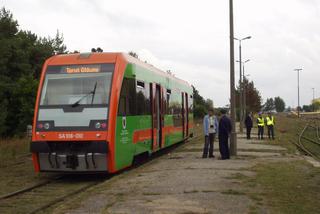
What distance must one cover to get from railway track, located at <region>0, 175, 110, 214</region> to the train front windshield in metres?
1.43

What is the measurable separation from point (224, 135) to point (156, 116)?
94.5 inches

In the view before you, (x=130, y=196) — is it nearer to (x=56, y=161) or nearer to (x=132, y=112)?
(x=56, y=161)

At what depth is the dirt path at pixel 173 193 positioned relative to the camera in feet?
28.5

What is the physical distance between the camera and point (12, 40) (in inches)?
1945

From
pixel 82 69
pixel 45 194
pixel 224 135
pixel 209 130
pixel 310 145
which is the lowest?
pixel 45 194

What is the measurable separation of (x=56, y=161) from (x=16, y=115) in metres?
33.7

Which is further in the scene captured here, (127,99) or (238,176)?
(127,99)

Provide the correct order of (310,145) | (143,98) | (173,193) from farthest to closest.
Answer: (310,145), (143,98), (173,193)

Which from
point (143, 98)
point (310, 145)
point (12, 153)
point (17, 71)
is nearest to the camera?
point (143, 98)

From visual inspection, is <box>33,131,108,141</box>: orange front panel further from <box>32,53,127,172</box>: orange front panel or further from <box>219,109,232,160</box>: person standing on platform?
<box>219,109,232,160</box>: person standing on platform

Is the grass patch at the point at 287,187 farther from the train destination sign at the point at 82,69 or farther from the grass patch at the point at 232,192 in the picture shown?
the train destination sign at the point at 82,69

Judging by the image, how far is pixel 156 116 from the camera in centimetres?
1794

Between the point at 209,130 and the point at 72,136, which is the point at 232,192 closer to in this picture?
the point at 72,136

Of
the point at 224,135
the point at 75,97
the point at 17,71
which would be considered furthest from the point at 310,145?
the point at 17,71
